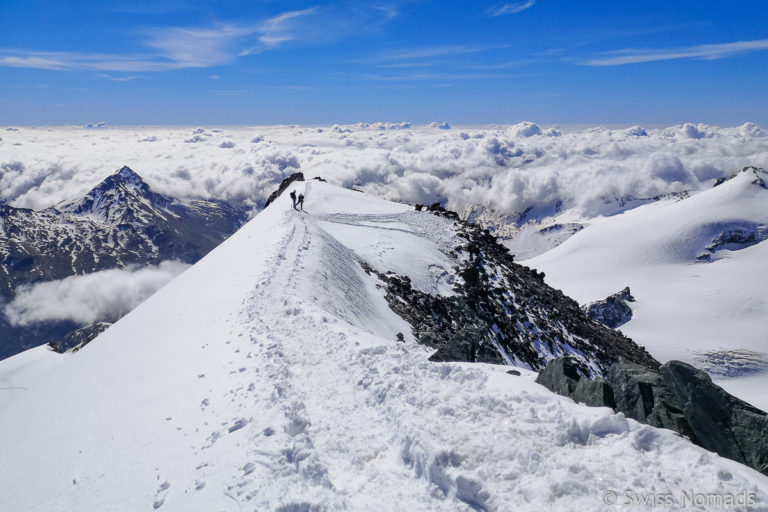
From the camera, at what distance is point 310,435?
898 cm

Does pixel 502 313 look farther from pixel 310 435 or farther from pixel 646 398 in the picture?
pixel 310 435

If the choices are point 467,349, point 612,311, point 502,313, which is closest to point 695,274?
point 612,311

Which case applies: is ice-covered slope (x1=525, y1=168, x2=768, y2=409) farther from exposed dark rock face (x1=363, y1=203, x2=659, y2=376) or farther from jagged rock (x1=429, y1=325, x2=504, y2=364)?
jagged rock (x1=429, y1=325, x2=504, y2=364)

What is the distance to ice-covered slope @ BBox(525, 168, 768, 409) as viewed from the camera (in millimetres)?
83562

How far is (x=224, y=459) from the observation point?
27.3 feet

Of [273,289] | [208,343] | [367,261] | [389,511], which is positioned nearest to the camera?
[389,511]

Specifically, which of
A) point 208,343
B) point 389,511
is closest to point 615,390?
point 389,511

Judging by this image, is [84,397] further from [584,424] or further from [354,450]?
[584,424]

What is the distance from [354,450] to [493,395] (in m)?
3.43

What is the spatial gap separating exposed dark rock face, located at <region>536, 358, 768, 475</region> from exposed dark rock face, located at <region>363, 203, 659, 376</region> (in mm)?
8942

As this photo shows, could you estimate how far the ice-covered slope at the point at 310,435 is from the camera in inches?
275

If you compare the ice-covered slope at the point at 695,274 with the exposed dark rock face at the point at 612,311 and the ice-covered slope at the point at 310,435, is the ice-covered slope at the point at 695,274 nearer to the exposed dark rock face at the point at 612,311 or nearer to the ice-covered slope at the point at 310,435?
the exposed dark rock face at the point at 612,311

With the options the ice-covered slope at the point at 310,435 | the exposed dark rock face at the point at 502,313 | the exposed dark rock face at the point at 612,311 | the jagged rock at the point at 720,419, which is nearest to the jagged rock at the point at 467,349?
the ice-covered slope at the point at 310,435

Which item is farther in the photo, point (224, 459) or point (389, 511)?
point (224, 459)
